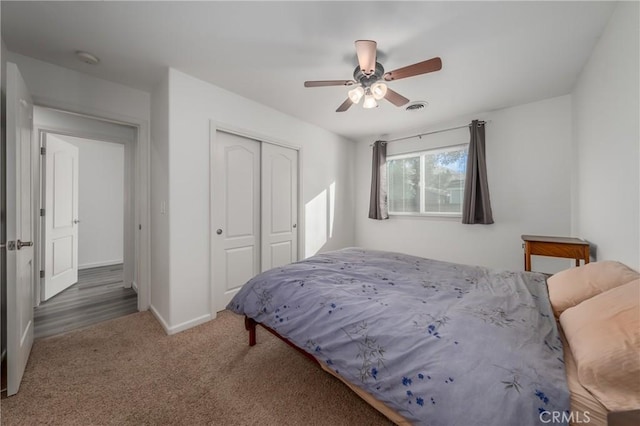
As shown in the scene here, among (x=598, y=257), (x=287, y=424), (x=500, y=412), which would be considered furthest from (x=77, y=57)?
(x=598, y=257)

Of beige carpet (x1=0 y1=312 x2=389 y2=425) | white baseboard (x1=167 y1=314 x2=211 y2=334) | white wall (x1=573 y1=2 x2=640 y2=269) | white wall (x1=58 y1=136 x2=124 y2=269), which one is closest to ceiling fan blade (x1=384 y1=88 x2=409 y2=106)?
white wall (x1=573 y1=2 x2=640 y2=269)

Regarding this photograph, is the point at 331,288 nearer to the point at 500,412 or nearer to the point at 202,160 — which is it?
the point at 500,412

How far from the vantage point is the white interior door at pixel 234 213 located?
2.67m

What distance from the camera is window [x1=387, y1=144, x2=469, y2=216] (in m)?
3.55

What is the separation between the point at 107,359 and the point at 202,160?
1.81 meters

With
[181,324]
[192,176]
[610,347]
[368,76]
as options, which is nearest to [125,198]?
[192,176]

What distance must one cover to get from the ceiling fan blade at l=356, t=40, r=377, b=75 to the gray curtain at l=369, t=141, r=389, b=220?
237cm

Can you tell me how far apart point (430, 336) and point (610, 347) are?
1.73 ft

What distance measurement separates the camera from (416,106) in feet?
9.96

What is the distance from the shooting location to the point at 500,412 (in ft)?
2.44

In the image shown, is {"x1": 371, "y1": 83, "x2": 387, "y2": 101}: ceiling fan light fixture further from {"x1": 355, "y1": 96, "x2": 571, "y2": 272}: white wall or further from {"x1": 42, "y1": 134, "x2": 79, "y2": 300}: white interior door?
{"x1": 42, "y1": 134, "x2": 79, "y2": 300}: white interior door

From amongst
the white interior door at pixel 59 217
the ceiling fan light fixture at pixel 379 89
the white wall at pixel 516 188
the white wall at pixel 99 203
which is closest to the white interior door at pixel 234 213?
the ceiling fan light fixture at pixel 379 89

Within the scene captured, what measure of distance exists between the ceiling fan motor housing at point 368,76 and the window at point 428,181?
208 centimetres

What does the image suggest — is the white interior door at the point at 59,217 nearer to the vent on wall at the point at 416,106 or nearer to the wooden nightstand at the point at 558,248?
the vent on wall at the point at 416,106
